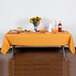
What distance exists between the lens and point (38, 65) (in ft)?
12.1

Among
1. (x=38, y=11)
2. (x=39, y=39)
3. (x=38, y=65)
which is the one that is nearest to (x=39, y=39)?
(x=39, y=39)

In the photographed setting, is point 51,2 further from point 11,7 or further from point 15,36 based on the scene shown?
point 15,36

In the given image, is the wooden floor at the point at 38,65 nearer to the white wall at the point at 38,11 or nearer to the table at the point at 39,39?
the table at the point at 39,39

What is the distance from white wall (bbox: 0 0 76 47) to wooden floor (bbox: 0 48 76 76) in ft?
3.02

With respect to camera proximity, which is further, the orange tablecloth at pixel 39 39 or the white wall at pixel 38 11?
the white wall at pixel 38 11

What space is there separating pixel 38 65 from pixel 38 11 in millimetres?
1389

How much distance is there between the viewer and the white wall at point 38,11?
425 centimetres

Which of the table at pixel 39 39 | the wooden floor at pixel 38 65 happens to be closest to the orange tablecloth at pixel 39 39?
the table at pixel 39 39

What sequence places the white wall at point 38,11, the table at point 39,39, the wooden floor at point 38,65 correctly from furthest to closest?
the white wall at point 38,11, the wooden floor at point 38,65, the table at point 39,39

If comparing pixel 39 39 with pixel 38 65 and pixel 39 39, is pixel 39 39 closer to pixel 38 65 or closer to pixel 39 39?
pixel 39 39

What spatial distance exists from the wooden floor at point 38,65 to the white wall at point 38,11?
0.92 metres

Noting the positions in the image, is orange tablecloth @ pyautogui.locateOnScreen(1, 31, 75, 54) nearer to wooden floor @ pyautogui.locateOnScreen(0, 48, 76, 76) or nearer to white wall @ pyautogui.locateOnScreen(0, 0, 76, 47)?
wooden floor @ pyautogui.locateOnScreen(0, 48, 76, 76)

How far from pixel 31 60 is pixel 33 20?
901 millimetres

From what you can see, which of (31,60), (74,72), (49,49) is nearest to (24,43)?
(31,60)
